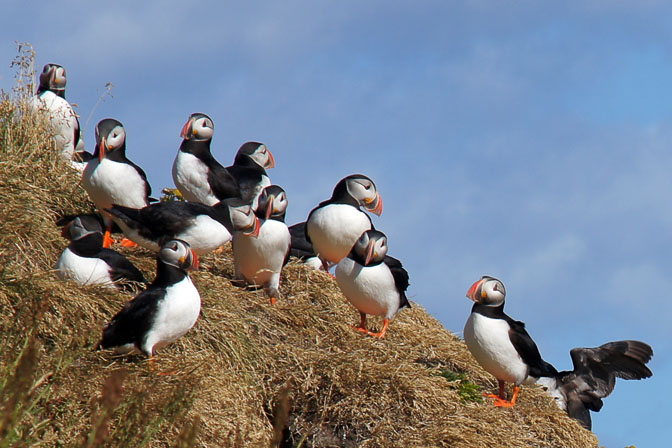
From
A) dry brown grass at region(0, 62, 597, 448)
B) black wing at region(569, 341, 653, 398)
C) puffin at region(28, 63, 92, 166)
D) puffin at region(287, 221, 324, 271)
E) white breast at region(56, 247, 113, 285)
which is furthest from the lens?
puffin at region(28, 63, 92, 166)

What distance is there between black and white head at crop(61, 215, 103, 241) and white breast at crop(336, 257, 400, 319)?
1999 mm

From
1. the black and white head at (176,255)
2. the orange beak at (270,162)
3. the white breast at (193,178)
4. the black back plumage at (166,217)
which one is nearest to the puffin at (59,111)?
the white breast at (193,178)

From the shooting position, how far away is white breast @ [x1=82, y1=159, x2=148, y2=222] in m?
8.74

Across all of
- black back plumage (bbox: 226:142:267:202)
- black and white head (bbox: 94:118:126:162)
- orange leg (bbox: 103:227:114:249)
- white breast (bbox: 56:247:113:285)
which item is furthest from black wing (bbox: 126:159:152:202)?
white breast (bbox: 56:247:113:285)

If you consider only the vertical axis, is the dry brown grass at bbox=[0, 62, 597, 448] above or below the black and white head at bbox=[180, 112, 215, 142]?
below

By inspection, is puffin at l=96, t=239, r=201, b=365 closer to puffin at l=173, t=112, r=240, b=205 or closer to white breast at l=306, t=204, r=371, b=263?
white breast at l=306, t=204, r=371, b=263

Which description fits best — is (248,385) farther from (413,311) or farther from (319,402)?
(413,311)

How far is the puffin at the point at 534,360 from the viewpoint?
294 inches

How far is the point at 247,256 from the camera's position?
8.30 metres

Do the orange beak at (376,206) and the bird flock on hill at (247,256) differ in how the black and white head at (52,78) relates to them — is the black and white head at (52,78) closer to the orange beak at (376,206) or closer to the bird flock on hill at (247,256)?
the bird flock on hill at (247,256)

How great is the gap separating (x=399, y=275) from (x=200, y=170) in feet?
8.19

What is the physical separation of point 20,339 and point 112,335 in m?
A: 0.99

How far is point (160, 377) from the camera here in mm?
5789

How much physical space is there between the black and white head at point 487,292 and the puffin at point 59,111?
4.86 metres
